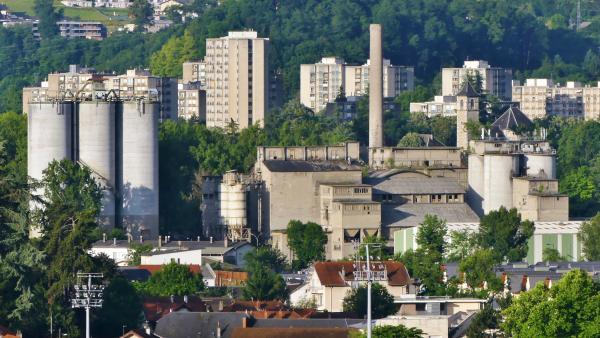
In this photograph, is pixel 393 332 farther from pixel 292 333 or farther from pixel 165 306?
pixel 165 306

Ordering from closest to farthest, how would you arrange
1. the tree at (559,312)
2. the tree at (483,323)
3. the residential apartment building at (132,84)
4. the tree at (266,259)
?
the tree at (559,312), the tree at (483,323), the tree at (266,259), the residential apartment building at (132,84)

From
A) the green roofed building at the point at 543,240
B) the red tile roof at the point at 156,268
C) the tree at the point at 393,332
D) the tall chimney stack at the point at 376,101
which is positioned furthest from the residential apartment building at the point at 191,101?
the tree at the point at 393,332

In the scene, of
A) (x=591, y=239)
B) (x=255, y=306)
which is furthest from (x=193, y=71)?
(x=255, y=306)

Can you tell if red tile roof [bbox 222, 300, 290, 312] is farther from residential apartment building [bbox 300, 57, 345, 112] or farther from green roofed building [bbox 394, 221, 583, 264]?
residential apartment building [bbox 300, 57, 345, 112]

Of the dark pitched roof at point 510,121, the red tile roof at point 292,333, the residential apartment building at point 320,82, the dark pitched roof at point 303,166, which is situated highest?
the residential apartment building at point 320,82

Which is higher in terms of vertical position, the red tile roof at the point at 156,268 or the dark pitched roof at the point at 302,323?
the red tile roof at the point at 156,268

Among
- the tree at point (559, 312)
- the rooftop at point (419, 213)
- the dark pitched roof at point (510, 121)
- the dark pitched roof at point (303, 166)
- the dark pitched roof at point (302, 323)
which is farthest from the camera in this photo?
the dark pitched roof at point (510, 121)

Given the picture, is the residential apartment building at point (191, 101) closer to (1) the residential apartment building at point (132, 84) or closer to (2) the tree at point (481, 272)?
(1) the residential apartment building at point (132, 84)

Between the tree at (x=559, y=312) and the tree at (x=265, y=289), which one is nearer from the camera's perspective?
the tree at (x=559, y=312)
